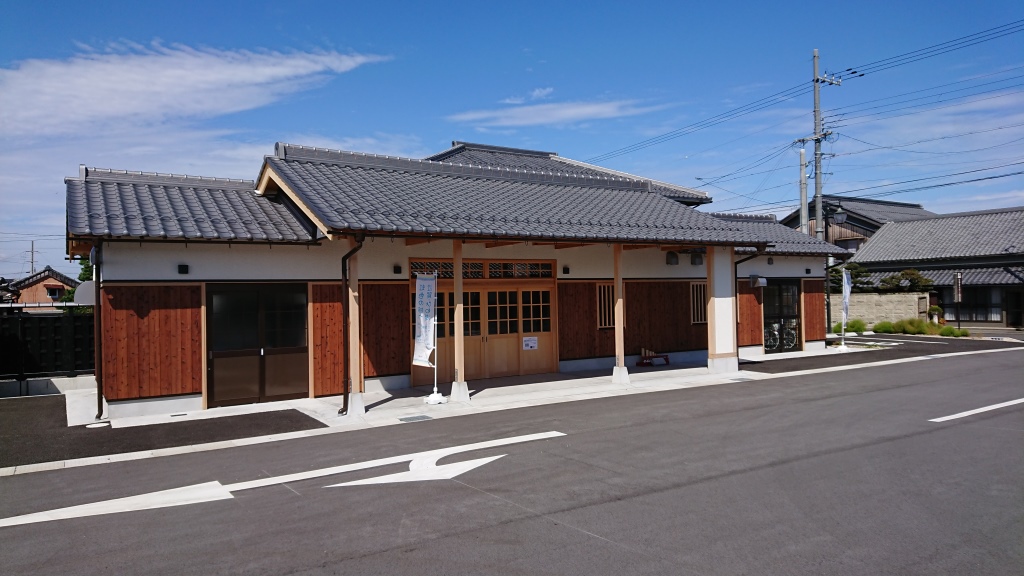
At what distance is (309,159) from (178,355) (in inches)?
185

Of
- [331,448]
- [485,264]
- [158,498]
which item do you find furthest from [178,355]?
[485,264]

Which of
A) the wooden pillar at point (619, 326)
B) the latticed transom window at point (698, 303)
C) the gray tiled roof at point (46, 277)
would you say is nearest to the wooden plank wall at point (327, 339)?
the wooden pillar at point (619, 326)

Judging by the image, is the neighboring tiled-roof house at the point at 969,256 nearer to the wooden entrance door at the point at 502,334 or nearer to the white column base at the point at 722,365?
the white column base at the point at 722,365

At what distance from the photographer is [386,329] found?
13.7m

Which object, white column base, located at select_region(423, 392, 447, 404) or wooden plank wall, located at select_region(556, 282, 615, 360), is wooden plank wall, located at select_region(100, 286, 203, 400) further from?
wooden plank wall, located at select_region(556, 282, 615, 360)

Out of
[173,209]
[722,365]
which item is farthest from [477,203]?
[722,365]

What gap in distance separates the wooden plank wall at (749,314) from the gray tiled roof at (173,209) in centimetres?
1269

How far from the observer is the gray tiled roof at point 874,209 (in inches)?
1779

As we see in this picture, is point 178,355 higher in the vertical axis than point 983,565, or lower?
higher

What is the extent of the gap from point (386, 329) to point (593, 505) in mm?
8163

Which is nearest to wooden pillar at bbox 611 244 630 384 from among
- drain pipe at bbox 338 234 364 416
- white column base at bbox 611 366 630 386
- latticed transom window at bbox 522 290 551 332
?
white column base at bbox 611 366 630 386

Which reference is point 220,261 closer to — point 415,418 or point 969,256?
point 415,418

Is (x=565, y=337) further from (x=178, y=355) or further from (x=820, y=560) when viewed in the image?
(x=820, y=560)

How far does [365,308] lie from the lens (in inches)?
530
